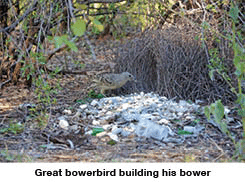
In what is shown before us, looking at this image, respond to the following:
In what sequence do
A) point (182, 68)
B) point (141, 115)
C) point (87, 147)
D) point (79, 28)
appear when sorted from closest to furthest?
point (79, 28) → point (87, 147) → point (141, 115) → point (182, 68)

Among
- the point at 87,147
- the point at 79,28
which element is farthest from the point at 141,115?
the point at 79,28

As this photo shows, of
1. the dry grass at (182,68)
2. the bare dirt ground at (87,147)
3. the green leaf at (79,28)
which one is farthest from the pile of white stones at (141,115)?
the green leaf at (79,28)

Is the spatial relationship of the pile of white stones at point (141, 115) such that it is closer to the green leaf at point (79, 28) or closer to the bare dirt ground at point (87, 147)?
the bare dirt ground at point (87, 147)

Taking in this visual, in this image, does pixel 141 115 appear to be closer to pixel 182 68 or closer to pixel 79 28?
pixel 182 68

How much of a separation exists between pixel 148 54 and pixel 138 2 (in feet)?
3.12

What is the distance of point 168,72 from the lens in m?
6.71

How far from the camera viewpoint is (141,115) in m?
5.96

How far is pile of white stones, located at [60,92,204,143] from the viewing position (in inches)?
212

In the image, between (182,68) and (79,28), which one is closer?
(79,28)

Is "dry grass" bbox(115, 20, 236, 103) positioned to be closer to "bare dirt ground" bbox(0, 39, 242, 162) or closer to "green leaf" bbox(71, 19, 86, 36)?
"bare dirt ground" bbox(0, 39, 242, 162)

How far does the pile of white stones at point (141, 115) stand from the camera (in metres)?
5.39

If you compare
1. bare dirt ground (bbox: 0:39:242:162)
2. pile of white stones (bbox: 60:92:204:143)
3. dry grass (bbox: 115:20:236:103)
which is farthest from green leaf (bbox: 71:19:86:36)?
dry grass (bbox: 115:20:236:103)

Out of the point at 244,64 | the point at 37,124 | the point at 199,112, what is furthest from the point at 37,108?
the point at 244,64

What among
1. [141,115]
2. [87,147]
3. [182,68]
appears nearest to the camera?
[87,147]
